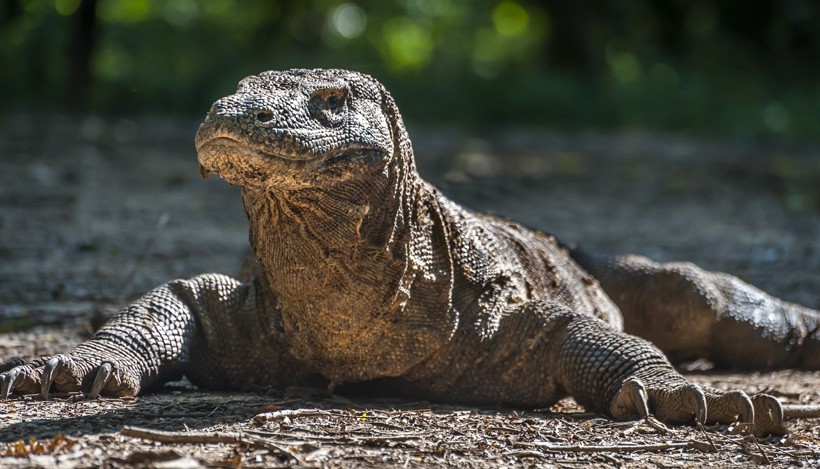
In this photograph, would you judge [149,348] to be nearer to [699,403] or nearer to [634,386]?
[634,386]

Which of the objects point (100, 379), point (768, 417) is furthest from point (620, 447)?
point (100, 379)

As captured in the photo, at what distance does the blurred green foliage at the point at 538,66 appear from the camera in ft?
68.3

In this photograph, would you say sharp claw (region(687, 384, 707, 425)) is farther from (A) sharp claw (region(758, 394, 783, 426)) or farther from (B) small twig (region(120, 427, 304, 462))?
(B) small twig (region(120, 427, 304, 462))

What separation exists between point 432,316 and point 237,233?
643cm

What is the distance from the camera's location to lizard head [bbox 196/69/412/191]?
3.94 m

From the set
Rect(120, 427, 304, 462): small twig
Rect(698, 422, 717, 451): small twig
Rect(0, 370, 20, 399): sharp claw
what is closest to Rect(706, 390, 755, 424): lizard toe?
Rect(698, 422, 717, 451): small twig

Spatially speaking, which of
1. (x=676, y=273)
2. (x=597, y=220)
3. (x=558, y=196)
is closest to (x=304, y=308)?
(x=676, y=273)

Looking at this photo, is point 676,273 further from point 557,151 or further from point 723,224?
point 557,151

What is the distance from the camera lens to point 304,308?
15.7ft

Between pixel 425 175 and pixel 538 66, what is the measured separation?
53.3 ft

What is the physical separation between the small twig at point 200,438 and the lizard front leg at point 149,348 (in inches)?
36.3

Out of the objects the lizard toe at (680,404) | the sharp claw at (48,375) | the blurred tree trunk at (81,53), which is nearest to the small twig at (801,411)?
the lizard toe at (680,404)

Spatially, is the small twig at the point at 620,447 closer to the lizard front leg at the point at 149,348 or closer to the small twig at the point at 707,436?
the small twig at the point at 707,436

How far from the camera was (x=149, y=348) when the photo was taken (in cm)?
514
